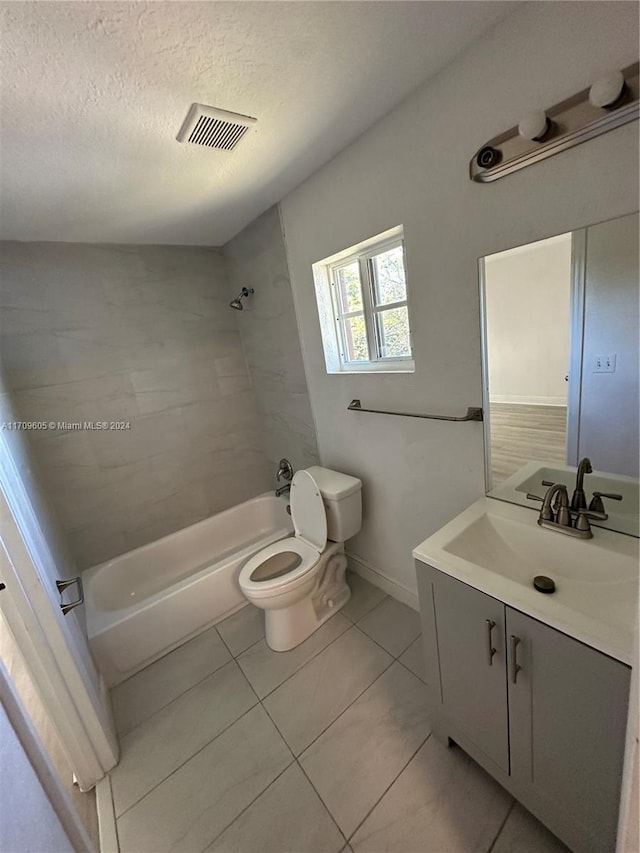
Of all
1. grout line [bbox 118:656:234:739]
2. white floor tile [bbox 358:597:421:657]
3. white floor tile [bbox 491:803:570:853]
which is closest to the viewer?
white floor tile [bbox 491:803:570:853]

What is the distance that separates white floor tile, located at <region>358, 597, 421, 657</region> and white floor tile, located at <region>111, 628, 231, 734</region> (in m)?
0.79

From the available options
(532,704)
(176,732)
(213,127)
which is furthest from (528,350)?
(176,732)

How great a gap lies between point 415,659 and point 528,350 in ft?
4.84

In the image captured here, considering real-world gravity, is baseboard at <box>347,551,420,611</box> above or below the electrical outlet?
below

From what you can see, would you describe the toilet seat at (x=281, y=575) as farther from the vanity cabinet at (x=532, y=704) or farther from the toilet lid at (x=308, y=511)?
the vanity cabinet at (x=532, y=704)

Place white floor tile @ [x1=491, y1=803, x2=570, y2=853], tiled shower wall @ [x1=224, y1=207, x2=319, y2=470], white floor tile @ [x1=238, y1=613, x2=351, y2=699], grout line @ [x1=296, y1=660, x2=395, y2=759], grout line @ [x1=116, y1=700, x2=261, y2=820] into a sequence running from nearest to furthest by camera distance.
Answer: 1. white floor tile @ [x1=491, y1=803, x2=570, y2=853]
2. grout line @ [x1=116, y1=700, x2=261, y2=820]
3. grout line @ [x1=296, y1=660, x2=395, y2=759]
4. white floor tile @ [x1=238, y1=613, x2=351, y2=699]
5. tiled shower wall @ [x1=224, y1=207, x2=319, y2=470]

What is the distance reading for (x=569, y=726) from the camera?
32.4 inches

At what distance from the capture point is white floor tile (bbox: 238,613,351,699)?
1592 millimetres

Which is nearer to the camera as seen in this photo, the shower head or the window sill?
the window sill

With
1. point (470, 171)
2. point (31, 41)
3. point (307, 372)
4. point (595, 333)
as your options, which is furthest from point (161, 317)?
point (595, 333)

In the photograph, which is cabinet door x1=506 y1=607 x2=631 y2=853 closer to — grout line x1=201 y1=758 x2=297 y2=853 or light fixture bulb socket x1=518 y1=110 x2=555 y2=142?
grout line x1=201 y1=758 x2=297 y2=853

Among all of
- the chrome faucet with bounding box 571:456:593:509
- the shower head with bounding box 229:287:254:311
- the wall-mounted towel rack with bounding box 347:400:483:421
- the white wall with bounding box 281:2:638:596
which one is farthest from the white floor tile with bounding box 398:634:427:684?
the shower head with bounding box 229:287:254:311

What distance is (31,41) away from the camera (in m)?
0.77

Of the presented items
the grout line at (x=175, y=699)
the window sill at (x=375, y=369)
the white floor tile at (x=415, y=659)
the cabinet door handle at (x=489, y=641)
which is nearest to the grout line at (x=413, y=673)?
the white floor tile at (x=415, y=659)
